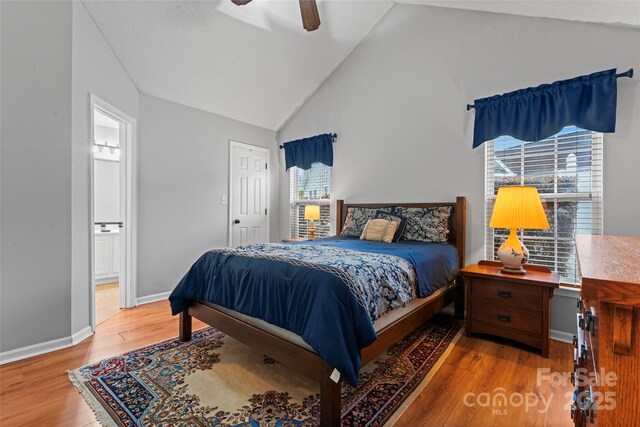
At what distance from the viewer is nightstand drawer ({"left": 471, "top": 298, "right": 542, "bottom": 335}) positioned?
2.24 m

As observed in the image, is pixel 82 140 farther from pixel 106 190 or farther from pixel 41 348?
pixel 106 190

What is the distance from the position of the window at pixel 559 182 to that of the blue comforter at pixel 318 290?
96cm

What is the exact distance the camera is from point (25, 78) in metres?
2.20

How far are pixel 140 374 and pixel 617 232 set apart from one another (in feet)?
11.8

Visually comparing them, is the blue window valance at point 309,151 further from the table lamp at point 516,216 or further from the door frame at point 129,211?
the table lamp at point 516,216

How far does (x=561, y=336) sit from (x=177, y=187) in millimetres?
4253

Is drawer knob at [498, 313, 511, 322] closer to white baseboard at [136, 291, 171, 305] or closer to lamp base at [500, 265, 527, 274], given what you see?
lamp base at [500, 265, 527, 274]

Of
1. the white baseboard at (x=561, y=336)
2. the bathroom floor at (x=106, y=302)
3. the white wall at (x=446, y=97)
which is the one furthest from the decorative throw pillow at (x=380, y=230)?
the bathroom floor at (x=106, y=302)

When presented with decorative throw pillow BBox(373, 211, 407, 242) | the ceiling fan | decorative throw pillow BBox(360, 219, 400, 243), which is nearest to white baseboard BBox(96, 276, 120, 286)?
decorative throw pillow BBox(360, 219, 400, 243)

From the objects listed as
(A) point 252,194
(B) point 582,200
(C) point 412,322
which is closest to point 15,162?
(A) point 252,194

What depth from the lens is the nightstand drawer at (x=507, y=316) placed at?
2242 millimetres

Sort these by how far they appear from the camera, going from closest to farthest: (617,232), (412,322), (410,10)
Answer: (412,322)
(617,232)
(410,10)

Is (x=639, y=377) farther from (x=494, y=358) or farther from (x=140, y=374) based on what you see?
(x=140, y=374)

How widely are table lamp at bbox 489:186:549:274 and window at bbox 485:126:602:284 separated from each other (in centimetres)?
42
